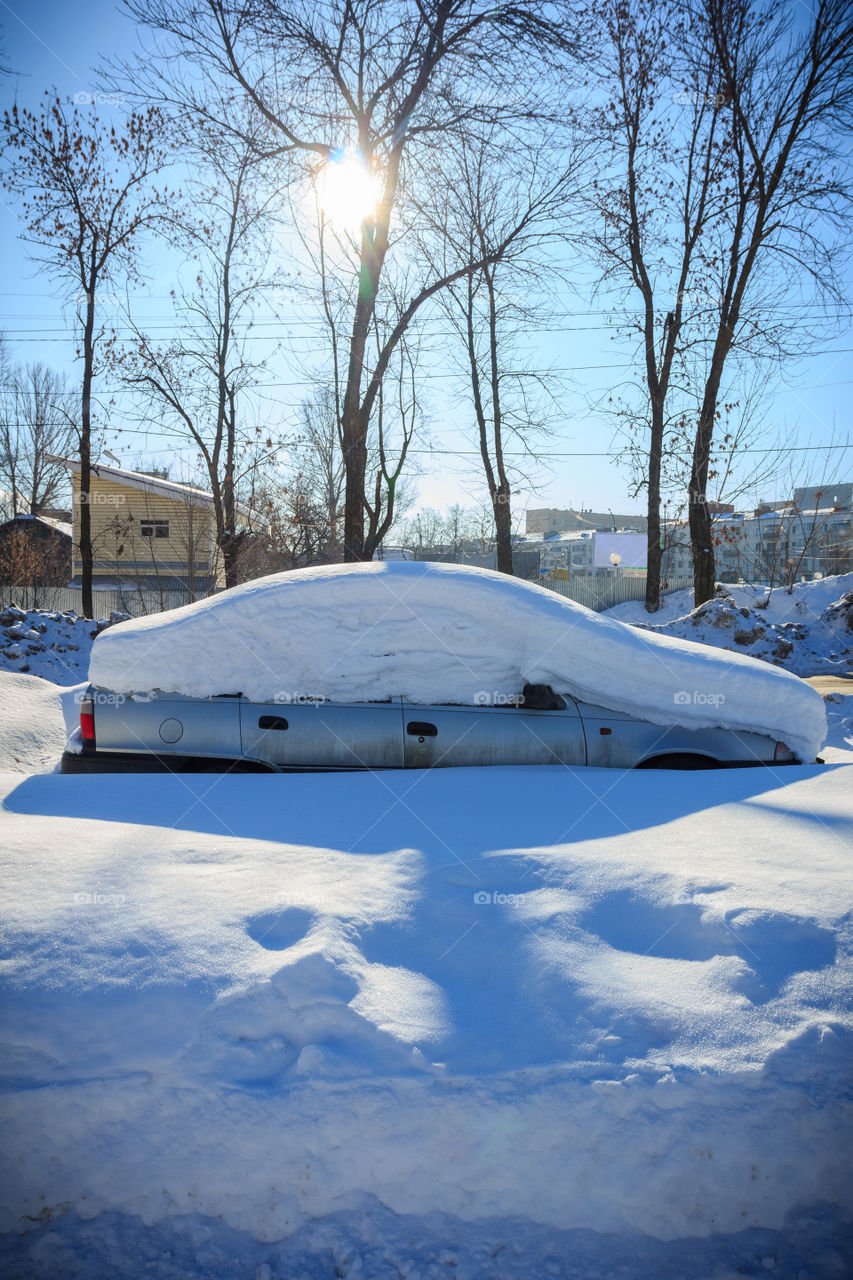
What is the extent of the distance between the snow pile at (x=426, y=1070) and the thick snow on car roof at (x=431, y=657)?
1471 millimetres

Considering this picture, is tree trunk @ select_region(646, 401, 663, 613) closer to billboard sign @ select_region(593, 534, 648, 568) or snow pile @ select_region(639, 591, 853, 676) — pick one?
snow pile @ select_region(639, 591, 853, 676)

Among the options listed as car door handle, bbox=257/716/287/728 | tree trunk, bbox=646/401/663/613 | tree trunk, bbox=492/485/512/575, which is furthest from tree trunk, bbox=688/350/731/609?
car door handle, bbox=257/716/287/728

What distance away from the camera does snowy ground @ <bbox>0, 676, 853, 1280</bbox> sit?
1.42 meters

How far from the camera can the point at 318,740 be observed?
3.74m

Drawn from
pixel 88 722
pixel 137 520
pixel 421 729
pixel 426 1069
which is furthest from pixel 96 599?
pixel 426 1069

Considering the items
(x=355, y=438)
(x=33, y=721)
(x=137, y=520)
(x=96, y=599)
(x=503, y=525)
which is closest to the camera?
(x=33, y=721)

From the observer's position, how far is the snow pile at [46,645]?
871cm

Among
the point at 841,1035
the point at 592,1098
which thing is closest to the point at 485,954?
the point at 592,1098

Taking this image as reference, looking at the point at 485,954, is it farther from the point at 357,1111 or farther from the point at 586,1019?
the point at 357,1111

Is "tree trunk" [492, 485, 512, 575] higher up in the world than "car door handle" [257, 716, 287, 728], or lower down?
higher up

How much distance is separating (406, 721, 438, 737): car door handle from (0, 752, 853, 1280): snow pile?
1.34m

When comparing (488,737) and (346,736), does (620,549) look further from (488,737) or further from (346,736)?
(346,736)

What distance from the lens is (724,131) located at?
1247 centimetres

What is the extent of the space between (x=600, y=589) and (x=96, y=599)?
18283 mm
